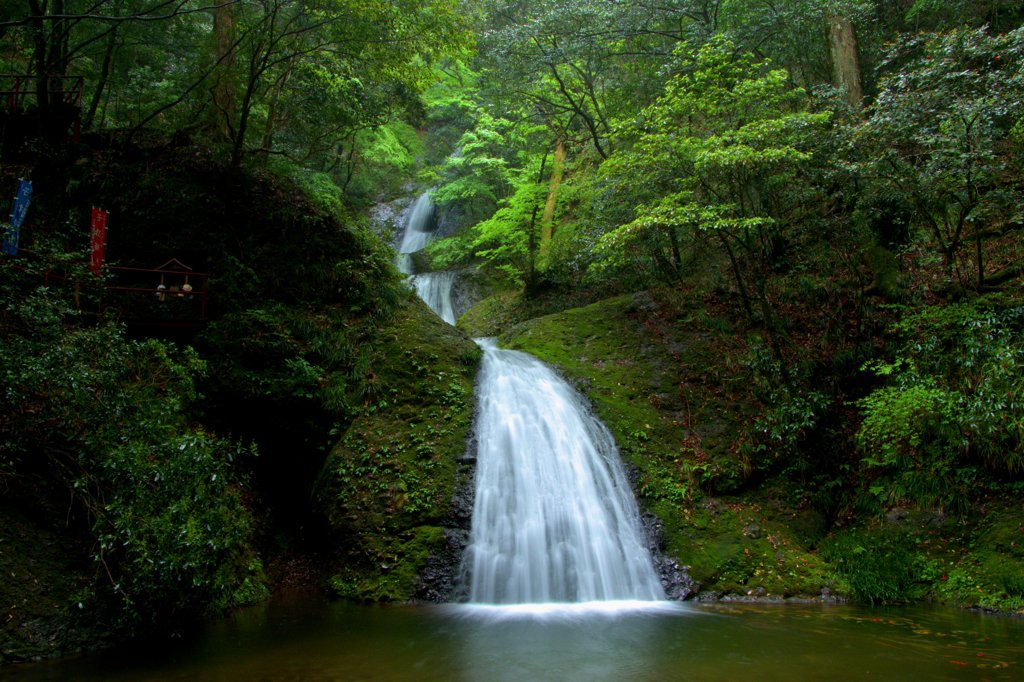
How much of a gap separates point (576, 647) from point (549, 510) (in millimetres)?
2760

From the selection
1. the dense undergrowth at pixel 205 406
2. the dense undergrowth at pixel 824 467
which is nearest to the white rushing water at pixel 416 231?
the dense undergrowth at pixel 205 406

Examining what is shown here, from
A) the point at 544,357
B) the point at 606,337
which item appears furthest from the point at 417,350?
the point at 606,337

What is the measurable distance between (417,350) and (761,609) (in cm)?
646

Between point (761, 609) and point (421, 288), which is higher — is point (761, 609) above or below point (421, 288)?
below

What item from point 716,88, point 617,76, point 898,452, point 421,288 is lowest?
point 898,452

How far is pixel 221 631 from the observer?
236 inches

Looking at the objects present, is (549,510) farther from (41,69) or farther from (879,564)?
(41,69)

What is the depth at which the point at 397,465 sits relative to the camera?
27.8 feet

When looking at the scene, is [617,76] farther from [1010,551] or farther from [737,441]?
[1010,551]

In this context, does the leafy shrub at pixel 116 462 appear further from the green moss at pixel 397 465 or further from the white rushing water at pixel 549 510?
the white rushing water at pixel 549 510

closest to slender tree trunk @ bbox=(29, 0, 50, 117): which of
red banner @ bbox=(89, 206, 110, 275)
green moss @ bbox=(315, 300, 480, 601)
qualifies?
red banner @ bbox=(89, 206, 110, 275)

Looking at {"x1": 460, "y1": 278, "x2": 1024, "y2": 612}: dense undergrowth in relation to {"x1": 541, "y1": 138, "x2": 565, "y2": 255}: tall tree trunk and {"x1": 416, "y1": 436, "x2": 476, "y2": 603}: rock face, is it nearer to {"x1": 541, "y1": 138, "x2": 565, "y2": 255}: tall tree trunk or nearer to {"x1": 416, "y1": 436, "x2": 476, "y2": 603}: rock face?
{"x1": 416, "y1": 436, "x2": 476, "y2": 603}: rock face

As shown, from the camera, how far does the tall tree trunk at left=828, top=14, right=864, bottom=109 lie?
1206 centimetres

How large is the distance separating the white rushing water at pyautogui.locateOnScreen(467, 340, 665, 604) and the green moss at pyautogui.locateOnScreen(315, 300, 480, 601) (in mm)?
519
